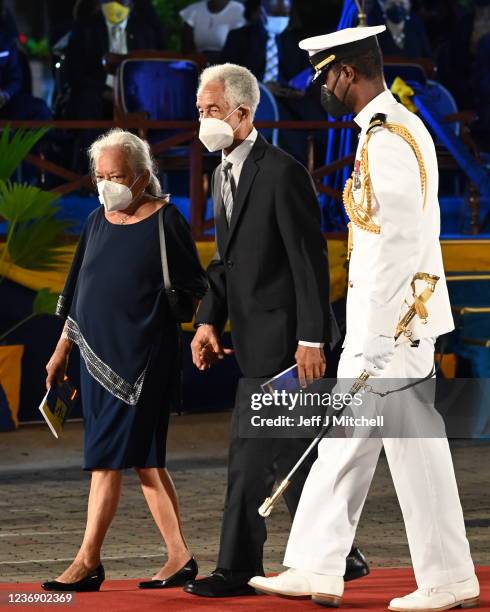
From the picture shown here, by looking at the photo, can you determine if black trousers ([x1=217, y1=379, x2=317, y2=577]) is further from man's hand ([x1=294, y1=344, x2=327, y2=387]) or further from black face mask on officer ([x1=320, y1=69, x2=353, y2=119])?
black face mask on officer ([x1=320, y1=69, x2=353, y2=119])

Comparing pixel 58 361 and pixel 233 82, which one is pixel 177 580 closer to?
pixel 58 361

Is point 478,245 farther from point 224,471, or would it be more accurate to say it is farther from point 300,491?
point 300,491

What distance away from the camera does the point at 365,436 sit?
16.6 ft

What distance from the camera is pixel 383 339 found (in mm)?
4891

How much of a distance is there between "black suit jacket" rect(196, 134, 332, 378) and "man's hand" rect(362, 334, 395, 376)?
0.47m

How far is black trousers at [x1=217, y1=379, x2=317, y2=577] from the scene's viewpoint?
5430mm

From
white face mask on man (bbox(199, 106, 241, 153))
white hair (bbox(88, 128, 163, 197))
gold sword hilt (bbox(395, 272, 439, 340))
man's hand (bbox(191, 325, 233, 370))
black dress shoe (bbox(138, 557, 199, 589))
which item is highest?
white face mask on man (bbox(199, 106, 241, 153))

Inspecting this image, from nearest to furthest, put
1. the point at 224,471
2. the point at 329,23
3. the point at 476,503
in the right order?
1. the point at 476,503
2. the point at 224,471
3. the point at 329,23

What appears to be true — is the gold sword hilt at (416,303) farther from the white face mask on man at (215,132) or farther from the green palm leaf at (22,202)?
the green palm leaf at (22,202)

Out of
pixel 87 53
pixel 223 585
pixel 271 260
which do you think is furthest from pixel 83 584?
pixel 87 53

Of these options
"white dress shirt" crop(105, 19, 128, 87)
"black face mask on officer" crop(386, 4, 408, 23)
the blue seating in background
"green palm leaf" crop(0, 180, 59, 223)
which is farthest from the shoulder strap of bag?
"black face mask on officer" crop(386, 4, 408, 23)

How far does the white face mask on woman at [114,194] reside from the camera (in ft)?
18.7

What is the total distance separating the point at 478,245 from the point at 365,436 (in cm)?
624

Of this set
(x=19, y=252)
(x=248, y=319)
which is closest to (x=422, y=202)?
(x=248, y=319)
